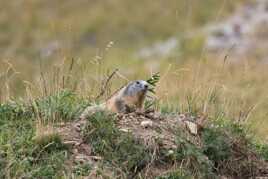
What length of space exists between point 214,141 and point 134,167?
94 centimetres

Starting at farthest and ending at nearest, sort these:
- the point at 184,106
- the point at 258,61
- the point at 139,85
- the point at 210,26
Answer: the point at 210,26
the point at 258,61
the point at 184,106
the point at 139,85

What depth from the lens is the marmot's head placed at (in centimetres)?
659

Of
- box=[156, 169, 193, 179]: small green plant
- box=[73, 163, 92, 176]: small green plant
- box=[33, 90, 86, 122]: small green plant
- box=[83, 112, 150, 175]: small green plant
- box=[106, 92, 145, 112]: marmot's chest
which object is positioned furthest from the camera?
box=[106, 92, 145, 112]: marmot's chest

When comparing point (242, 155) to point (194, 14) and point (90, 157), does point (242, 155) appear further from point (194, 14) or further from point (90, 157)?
point (194, 14)

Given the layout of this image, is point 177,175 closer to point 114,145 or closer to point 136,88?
point 114,145

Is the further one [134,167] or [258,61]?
[258,61]

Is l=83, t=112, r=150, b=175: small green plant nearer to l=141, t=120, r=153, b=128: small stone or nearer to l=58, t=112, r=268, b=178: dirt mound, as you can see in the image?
l=58, t=112, r=268, b=178: dirt mound

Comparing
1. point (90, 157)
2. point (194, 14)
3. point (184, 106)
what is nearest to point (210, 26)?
point (194, 14)

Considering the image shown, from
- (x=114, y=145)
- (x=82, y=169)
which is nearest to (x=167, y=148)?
(x=114, y=145)

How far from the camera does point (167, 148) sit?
632 cm

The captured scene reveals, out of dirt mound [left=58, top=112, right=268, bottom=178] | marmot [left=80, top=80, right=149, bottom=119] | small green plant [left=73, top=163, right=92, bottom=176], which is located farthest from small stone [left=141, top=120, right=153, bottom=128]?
small green plant [left=73, top=163, right=92, bottom=176]

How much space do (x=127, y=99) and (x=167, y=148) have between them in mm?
669

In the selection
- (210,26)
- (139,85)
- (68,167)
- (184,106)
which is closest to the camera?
(68,167)

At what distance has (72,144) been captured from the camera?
6.18m
